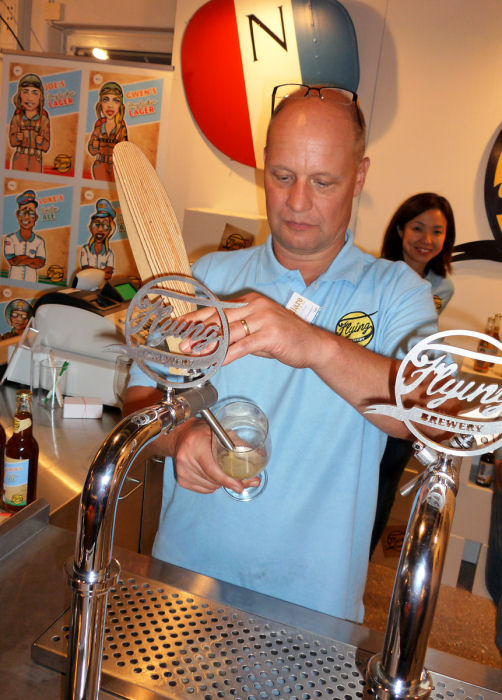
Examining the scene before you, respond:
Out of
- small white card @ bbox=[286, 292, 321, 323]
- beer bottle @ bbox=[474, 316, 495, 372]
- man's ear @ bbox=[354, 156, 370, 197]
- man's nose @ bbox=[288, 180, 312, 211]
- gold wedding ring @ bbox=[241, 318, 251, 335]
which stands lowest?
beer bottle @ bbox=[474, 316, 495, 372]

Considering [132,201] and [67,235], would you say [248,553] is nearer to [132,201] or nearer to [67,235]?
[132,201]

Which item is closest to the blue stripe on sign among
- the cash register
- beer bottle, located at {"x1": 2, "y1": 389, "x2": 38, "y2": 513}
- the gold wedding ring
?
the cash register

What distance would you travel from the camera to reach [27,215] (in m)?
3.71

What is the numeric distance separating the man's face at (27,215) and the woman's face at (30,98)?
562mm

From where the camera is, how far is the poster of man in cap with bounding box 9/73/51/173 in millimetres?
3541

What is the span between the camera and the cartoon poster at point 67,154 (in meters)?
3.42

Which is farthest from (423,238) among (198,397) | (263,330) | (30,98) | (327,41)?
(198,397)

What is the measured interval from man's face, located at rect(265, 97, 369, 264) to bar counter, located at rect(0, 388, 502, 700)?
700 millimetres

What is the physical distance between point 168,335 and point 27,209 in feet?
11.4

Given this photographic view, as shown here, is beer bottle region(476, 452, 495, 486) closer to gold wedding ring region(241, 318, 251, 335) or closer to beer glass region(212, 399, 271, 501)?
beer glass region(212, 399, 271, 501)

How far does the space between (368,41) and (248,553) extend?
275 cm

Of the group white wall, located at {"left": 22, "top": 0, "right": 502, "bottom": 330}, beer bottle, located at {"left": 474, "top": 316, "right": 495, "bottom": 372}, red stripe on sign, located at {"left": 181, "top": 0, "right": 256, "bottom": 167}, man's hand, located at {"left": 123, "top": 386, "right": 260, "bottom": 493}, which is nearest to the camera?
man's hand, located at {"left": 123, "top": 386, "right": 260, "bottom": 493}

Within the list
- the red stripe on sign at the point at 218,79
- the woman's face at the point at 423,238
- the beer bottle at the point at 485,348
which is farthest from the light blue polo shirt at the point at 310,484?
the red stripe on sign at the point at 218,79

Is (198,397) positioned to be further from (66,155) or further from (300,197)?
(66,155)
